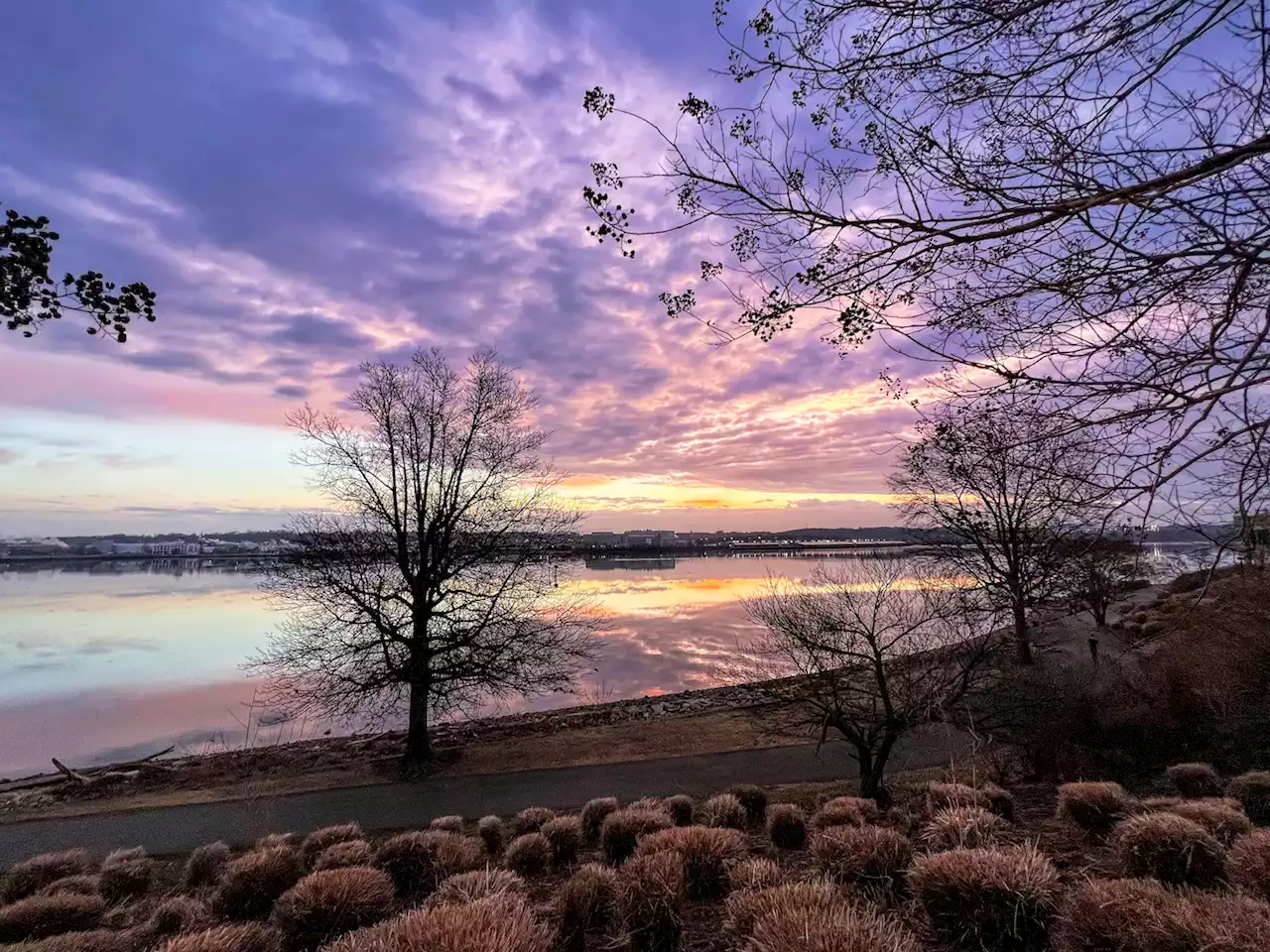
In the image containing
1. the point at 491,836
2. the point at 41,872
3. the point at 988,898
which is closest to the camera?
the point at 988,898

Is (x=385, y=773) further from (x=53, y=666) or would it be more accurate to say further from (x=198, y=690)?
(x=53, y=666)

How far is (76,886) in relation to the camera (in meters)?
6.85

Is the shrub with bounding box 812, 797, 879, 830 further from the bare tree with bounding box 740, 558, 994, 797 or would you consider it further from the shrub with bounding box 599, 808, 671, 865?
the bare tree with bounding box 740, 558, 994, 797

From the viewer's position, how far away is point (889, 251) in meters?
3.99

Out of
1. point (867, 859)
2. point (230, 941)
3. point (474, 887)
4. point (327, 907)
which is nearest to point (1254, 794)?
point (867, 859)

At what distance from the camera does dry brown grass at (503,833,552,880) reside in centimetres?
631

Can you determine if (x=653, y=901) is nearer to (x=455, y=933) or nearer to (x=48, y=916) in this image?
(x=455, y=933)

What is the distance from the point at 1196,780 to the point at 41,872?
1389 cm

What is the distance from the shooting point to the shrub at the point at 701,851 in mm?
5047

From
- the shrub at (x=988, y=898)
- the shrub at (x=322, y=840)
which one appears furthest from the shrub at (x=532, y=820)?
the shrub at (x=988, y=898)

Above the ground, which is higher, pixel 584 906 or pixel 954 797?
pixel 584 906

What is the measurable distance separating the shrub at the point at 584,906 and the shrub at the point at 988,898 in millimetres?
2016

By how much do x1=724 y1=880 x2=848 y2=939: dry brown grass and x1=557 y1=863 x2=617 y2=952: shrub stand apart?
975 millimetres

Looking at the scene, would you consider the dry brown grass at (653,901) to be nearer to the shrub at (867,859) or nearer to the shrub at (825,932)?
the shrub at (825,932)
